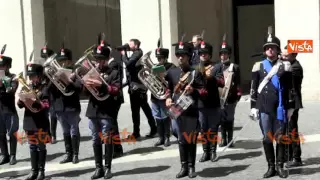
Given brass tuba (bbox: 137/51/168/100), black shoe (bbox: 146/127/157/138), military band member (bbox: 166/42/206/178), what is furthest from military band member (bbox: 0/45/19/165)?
military band member (bbox: 166/42/206/178)

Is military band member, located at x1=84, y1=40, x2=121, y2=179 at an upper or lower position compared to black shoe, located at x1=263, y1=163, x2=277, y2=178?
upper

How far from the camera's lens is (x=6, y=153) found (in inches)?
353

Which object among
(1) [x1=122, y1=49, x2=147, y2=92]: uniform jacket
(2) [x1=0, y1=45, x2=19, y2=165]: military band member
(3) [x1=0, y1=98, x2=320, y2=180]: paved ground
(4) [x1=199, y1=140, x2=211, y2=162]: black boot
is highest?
(1) [x1=122, y1=49, x2=147, y2=92]: uniform jacket

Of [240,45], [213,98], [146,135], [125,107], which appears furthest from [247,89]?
[213,98]

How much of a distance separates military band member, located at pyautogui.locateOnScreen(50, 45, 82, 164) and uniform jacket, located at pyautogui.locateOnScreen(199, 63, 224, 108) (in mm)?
1956

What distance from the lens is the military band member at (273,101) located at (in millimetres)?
7031

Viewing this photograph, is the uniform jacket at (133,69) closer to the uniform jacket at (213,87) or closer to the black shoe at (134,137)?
the black shoe at (134,137)

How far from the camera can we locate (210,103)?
8109 mm

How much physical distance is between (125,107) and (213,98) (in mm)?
6796

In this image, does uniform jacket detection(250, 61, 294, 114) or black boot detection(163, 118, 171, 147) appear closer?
uniform jacket detection(250, 61, 294, 114)

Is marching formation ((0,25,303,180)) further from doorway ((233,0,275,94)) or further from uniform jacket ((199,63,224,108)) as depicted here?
doorway ((233,0,275,94))

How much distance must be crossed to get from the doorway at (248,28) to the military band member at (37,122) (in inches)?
476

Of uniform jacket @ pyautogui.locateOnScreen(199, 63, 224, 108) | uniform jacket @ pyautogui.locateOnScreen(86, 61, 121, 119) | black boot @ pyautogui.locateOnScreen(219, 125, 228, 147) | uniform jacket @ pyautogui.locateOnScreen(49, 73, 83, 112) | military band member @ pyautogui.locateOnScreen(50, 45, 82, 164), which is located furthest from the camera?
black boot @ pyautogui.locateOnScreen(219, 125, 228, 147)

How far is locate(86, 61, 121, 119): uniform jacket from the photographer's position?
7461 mm
